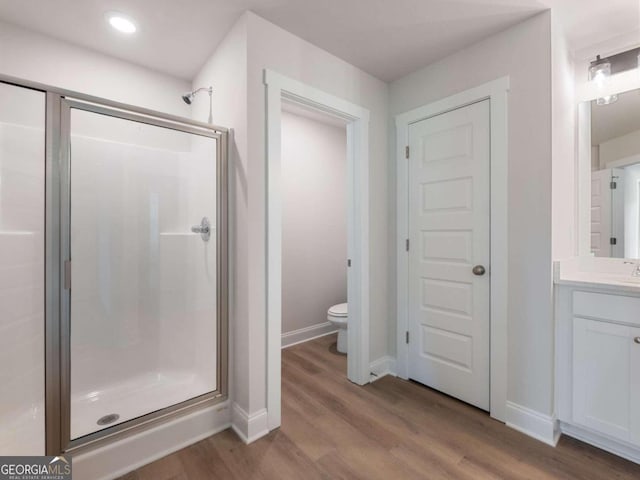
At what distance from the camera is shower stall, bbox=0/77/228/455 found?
1.42 metres

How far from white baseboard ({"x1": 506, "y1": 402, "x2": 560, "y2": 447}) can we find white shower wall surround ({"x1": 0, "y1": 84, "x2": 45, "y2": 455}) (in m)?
2.50

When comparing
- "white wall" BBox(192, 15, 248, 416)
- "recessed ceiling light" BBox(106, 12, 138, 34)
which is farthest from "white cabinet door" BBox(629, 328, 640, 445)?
"recessed ceiling light" BBox(106, 12, 138, 34)

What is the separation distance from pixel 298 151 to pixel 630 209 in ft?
8.77

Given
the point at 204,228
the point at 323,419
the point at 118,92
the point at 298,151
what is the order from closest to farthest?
1. the point at 323,419
2. the point at 204,228
3. the point at 118,92
4. the point at 298,151

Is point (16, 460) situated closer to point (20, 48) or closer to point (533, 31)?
point (20, 48)

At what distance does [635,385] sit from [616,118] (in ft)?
5.12

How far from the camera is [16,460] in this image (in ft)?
4.35

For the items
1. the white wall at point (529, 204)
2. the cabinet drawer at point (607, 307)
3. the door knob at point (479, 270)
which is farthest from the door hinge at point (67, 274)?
the cabinet drawer at point (607, 307)

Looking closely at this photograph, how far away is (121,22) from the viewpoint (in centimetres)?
182

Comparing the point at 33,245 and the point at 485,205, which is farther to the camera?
the point at 485,205

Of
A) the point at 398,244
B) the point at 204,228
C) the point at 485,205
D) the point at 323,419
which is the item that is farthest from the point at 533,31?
the point at 323,419

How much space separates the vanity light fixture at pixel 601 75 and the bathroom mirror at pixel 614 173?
2 cm

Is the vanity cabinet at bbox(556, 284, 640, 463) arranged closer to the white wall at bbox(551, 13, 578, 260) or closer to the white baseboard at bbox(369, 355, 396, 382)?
the white wall at bbox(551, 13, 578, 260)

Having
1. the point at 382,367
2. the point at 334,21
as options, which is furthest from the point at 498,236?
the point at 334,21
